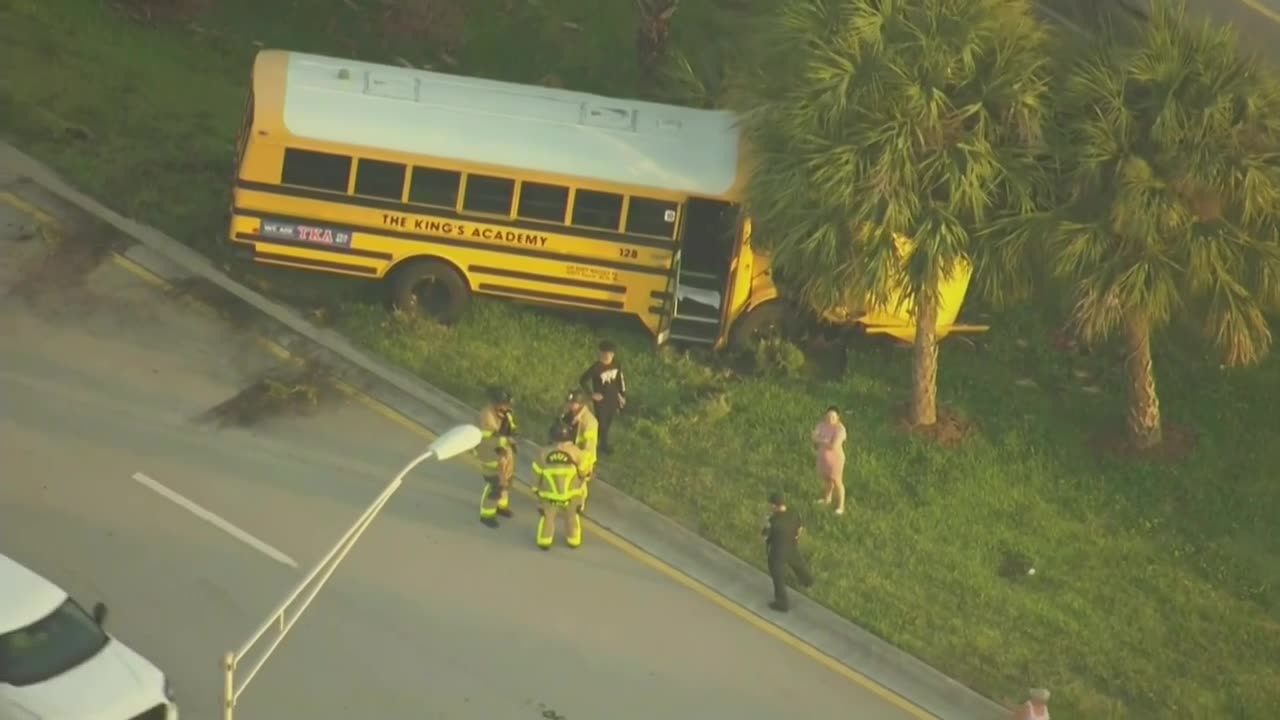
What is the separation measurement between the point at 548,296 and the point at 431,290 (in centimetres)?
145

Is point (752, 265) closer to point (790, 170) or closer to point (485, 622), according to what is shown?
point (790, 170)

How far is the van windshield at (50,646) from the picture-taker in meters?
15.6

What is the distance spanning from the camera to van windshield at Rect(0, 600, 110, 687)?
15555mm

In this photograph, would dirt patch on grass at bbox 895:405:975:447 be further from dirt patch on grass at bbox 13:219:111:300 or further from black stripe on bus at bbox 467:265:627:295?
dirt patch on grass at bbox 13:219:111:300

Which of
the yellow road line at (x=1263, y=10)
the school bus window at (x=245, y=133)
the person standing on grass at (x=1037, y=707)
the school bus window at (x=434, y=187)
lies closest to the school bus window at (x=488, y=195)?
the school bus window at (x=434, y=187)

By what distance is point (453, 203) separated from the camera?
71.4 feet

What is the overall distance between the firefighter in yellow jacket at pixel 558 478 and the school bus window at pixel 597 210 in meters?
→ 3.94

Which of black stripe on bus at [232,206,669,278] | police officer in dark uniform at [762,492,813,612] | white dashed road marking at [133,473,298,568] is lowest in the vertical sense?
white dashed road marking at [133,473,298,568]

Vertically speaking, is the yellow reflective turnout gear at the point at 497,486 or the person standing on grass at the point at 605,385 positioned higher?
the person standing on grass at the point at 605,385

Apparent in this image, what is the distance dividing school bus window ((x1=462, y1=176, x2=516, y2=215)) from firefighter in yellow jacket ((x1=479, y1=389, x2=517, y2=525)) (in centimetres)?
307

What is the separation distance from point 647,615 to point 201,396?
238 inches

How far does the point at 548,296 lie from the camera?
22250 mm

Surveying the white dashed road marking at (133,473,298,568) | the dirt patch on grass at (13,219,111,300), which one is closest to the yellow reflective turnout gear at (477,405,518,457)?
the white dashed road marking at (133,473,298,568)

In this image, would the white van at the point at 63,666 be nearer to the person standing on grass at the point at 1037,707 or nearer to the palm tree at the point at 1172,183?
the person standing on grass at the point at 1037,707
